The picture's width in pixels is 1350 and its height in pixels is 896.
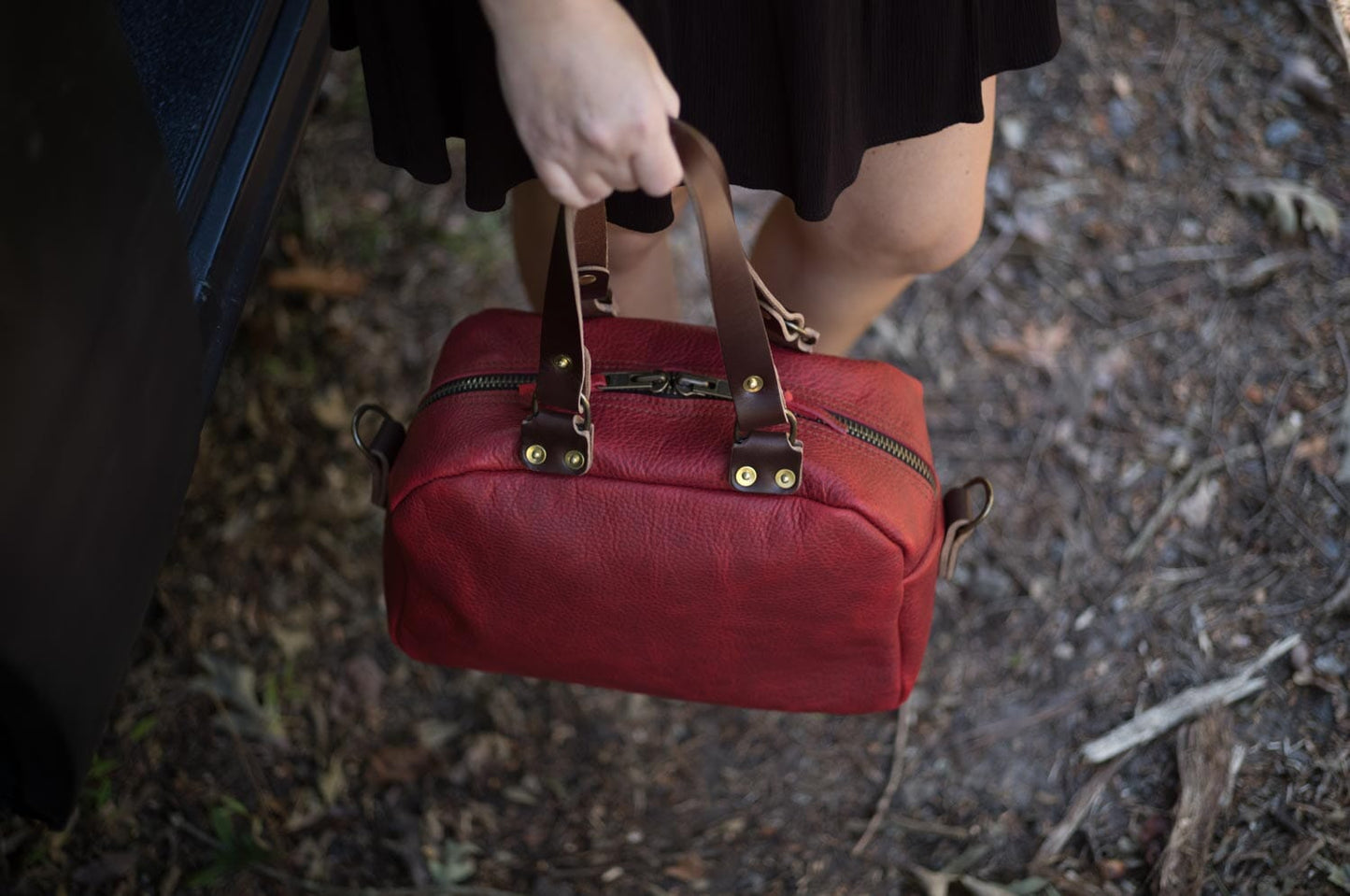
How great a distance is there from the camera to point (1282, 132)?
2246 millimetres

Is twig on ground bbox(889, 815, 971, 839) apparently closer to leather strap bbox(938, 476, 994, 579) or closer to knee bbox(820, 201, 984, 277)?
leather strap bbox(938, 476, 994, 579)

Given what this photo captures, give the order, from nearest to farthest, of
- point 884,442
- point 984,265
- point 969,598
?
point 884,442, point 969,598, point 984,265

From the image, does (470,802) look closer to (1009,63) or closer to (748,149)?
(748,149)

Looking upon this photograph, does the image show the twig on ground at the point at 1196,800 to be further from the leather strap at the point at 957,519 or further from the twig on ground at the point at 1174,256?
the twig on ground at the point at 1174,256

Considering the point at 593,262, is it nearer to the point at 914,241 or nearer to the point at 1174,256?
the point at 914,241

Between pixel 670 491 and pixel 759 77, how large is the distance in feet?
1.34

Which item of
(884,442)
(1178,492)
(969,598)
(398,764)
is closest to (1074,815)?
(969,598)

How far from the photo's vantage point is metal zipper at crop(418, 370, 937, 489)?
113 centimetres

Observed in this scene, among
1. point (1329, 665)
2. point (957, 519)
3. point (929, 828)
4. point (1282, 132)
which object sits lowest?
point (929, 828)

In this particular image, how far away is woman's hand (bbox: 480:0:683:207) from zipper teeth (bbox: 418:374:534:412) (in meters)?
0.32

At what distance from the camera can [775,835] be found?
1.66m

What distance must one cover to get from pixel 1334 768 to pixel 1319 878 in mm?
165

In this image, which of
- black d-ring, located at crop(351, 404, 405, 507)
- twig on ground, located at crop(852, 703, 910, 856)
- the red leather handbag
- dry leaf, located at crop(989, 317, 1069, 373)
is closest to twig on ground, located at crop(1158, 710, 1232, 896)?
twig on ground, located at crop(852, 703, 910, 856)

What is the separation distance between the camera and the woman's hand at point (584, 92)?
83cm
